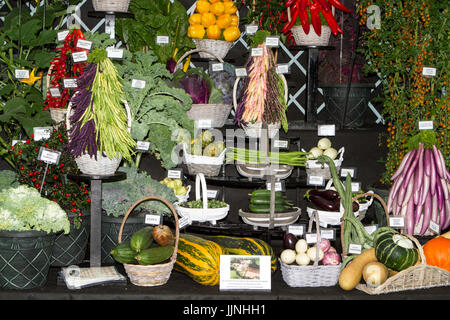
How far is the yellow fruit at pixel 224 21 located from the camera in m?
4.13

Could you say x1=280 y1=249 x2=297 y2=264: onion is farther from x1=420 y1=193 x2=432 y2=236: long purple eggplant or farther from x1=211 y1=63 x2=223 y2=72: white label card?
x1=211 y1=63 x2=223 y2=72: white label card

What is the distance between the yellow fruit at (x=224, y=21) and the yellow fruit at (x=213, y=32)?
1.3 inches

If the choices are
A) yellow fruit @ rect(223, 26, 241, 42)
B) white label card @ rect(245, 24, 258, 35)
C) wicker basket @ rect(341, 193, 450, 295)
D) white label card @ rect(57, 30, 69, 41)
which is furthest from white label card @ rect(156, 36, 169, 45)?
wicker basket @ rect(341, 193, 450, 295)

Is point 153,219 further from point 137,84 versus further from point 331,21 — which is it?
point 331,21

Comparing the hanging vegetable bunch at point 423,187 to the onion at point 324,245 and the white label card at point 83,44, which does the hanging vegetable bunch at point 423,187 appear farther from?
the white label card at point 83,44

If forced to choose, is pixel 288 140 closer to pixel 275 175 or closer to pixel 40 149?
pixel 275 175

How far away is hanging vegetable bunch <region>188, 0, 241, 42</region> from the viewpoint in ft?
13.4

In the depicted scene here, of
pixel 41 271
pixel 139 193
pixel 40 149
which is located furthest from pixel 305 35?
pixel 41 271

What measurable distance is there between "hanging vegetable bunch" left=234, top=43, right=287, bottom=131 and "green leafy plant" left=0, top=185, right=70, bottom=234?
1.31 m

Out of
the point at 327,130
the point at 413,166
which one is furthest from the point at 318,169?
the point at 413,166

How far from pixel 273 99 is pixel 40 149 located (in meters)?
1.40

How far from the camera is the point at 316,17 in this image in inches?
163

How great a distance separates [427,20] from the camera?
3.89 metres

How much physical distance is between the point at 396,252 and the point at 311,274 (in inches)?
16.9
